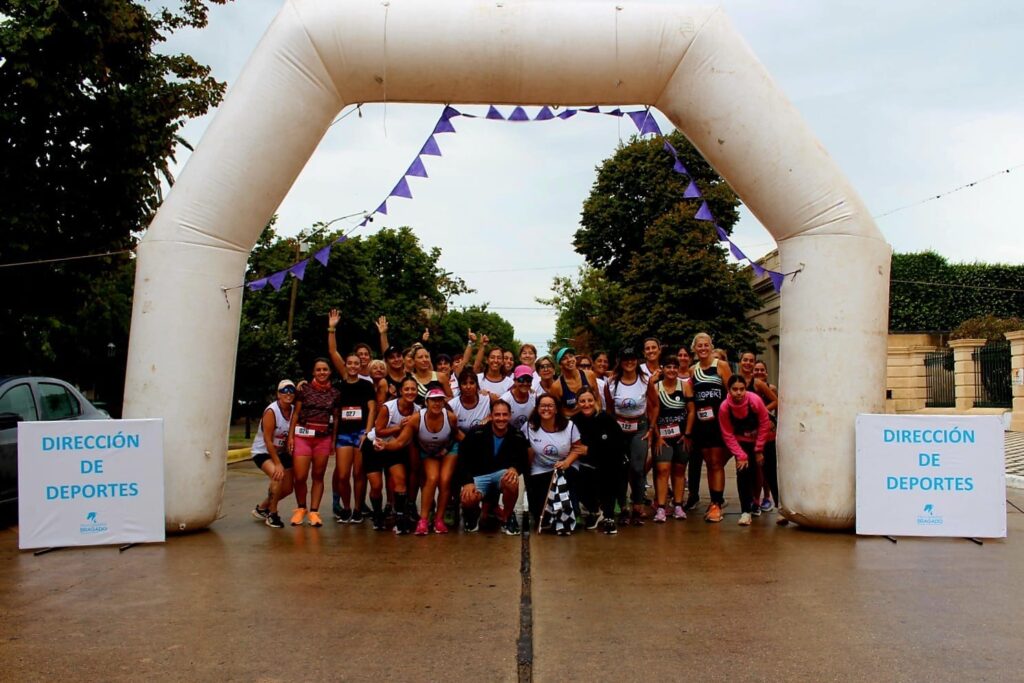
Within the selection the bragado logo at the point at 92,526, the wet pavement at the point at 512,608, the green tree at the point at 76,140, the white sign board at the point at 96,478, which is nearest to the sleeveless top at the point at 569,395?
the wet pavement at the point at 512,608

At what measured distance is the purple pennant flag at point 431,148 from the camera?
8.37 meters

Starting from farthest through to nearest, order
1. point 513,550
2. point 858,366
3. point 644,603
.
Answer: point 858,366, point 513,550, point 644,603

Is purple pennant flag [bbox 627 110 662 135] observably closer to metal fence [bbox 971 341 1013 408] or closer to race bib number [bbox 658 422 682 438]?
race bib number [bbox 658 422 682 438]

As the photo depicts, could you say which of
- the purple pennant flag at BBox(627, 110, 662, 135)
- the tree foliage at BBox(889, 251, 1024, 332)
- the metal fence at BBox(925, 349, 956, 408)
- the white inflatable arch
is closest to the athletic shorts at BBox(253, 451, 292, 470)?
the white inflatable arch

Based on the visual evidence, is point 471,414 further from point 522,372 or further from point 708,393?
point 708,393

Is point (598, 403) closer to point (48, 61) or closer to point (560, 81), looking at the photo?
point (560, 81)

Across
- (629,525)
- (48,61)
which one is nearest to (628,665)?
(629,525)

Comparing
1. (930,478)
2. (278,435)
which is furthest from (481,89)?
(930,478)

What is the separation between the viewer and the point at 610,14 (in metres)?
7.99

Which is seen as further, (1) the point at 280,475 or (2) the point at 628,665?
(1) the point at 280,475

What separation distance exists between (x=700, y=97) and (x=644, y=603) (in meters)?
4.66

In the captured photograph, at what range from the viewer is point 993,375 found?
72.5 ft

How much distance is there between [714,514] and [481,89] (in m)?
4.61

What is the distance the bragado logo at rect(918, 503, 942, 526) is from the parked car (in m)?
8.38
